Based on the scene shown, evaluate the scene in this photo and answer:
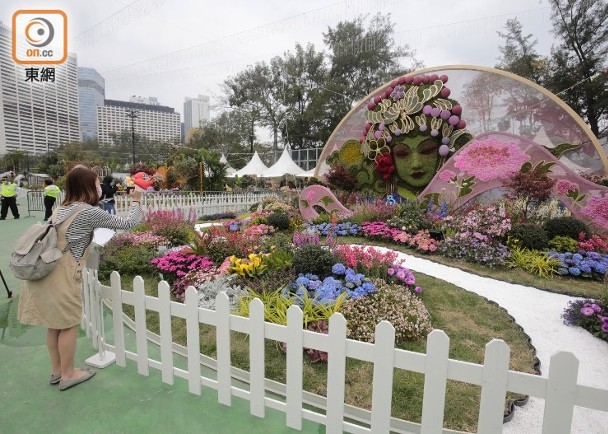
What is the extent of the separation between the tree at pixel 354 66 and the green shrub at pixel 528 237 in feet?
89.0

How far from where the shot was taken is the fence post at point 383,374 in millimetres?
1742

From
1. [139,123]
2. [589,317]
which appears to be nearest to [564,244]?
[589,317]

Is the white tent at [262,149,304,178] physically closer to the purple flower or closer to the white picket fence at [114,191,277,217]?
the white picket fence at [114,191,277,217]

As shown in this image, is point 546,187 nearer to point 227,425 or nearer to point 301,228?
point 301,228

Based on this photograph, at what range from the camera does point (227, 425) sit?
2.18 m

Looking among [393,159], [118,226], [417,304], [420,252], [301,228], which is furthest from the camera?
[393,159]

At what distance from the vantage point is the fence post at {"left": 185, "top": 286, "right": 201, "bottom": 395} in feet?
7.67

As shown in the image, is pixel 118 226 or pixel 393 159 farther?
pixel 393 159

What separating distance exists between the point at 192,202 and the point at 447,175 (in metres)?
9.12

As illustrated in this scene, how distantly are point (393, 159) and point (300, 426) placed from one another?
9432 mm

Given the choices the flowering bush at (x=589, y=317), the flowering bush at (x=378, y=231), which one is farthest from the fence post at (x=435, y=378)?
the flowering bush at (x=378, y=231)

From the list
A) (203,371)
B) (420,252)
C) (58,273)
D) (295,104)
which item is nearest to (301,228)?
(420,252)

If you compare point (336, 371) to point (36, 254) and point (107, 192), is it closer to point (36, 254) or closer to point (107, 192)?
point (36, 254)

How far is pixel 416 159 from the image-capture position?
393 inches
